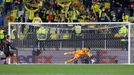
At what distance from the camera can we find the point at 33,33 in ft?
67.1

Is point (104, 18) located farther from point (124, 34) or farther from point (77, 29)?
point (124, 34)

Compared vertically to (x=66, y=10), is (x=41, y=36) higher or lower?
lower

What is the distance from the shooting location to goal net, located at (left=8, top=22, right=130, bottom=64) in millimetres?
19984

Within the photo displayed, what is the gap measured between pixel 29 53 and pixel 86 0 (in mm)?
9015

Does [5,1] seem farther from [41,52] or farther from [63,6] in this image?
[41,52]

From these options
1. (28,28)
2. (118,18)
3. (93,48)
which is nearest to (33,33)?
(28,28)

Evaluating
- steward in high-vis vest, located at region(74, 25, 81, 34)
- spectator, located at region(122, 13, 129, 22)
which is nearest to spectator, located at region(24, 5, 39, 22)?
spectator, located at region(122, 13, 129, 22)

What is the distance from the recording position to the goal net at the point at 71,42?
65.6ft

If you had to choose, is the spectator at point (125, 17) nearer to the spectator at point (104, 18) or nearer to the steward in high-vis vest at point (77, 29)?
the spectator at point (104, 18)

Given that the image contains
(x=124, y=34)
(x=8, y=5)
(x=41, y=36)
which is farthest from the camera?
(x=8, y=5)

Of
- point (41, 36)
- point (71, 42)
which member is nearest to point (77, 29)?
point (71, 42)

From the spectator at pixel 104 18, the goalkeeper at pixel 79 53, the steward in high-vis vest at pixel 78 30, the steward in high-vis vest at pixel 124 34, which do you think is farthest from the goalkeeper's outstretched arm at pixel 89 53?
the spectator at pixel 104 18

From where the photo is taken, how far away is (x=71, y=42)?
20.1 m

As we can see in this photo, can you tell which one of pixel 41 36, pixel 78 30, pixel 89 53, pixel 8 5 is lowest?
pixel 89 53
